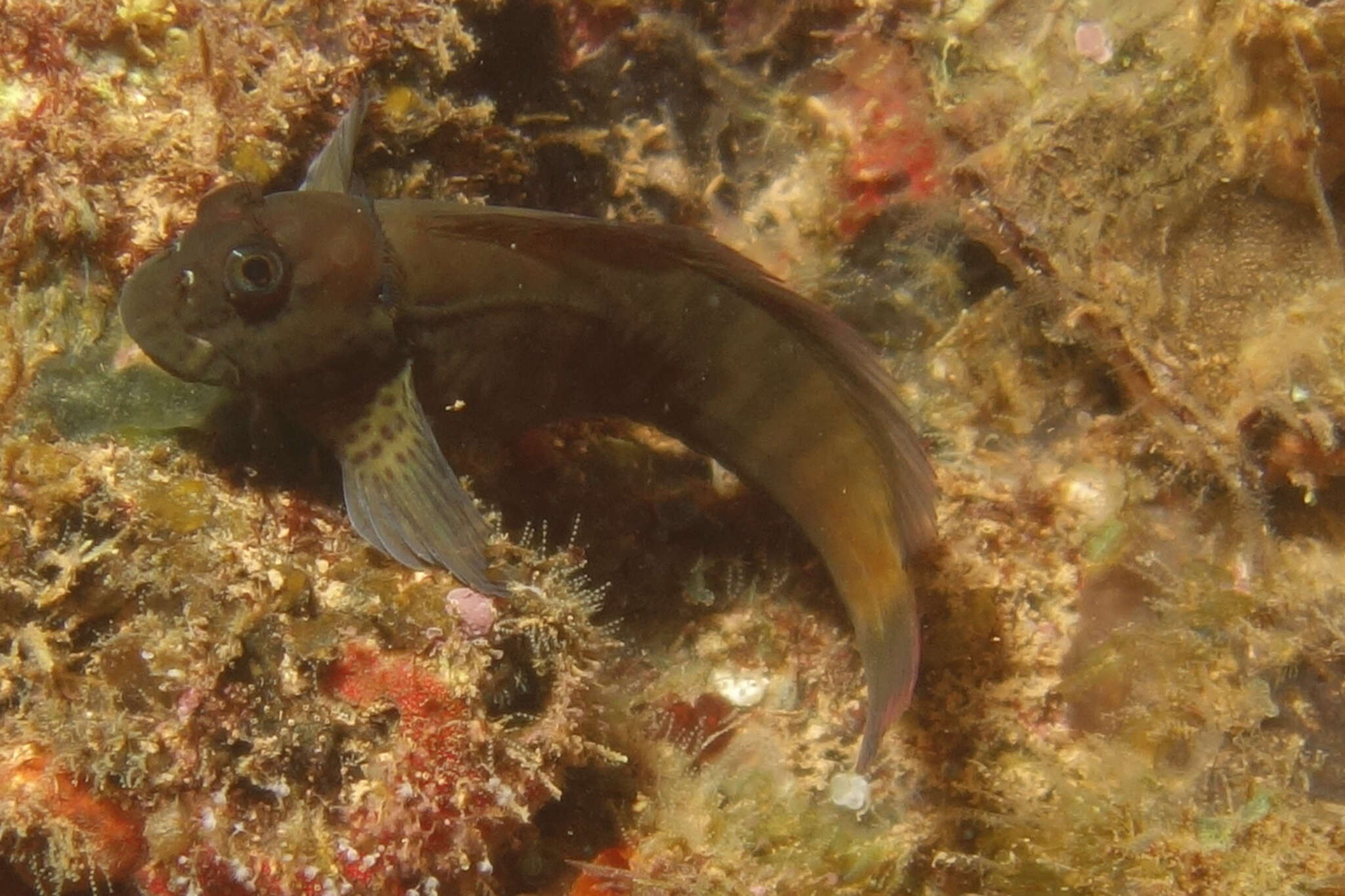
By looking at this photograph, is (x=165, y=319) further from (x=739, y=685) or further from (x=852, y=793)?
(x=852, y=793)

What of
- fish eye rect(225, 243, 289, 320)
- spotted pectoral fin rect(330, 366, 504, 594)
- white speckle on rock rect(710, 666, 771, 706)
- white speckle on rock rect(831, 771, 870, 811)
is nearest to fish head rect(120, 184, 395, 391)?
fish eye rect(225, 243, 289, 320)

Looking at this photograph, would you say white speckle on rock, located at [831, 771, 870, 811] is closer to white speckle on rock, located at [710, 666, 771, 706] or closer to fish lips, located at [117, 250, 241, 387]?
white speckle on rock, located at [710, 666, 771, 706]

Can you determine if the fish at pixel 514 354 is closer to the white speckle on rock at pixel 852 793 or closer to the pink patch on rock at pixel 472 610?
the pink patch on rock at pixel 472 610

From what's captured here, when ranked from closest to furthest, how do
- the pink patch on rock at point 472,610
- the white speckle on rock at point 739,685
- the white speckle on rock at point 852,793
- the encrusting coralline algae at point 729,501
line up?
1. the encrusting coralline algae at point 729,501
2. the pink patch on rock at point 472,610
3. the white speckle on rock at point 852,793
4. the white speckle on rock at point 739,685

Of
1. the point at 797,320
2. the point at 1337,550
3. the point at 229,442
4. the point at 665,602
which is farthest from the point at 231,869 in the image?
the point at 1337,550

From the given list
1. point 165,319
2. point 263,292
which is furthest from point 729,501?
point 165,319

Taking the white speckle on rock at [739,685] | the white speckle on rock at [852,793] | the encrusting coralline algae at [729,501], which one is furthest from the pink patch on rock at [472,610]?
the white speckle on rock at [852,793]

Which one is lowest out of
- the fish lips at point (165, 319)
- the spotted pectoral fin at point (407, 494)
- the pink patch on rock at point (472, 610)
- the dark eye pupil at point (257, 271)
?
the pink patch on rock at point (472, 610)
